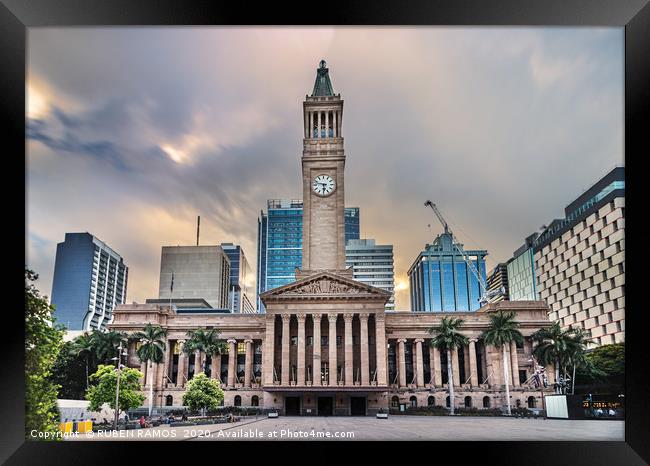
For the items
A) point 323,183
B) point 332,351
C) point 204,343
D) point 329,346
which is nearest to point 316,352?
point 329,346

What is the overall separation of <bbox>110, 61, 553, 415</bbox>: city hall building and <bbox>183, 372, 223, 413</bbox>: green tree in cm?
1479

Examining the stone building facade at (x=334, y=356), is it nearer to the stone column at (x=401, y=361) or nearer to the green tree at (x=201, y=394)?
the stone column at (x=401, y=361)

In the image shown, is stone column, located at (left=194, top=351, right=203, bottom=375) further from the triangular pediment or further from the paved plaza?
the paved plaza

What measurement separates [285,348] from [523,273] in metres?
91.4

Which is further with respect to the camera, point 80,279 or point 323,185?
point 80,279

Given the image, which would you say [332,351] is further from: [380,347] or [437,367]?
[437,367]

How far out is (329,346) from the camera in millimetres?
74750

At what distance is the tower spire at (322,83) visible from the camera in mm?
89438

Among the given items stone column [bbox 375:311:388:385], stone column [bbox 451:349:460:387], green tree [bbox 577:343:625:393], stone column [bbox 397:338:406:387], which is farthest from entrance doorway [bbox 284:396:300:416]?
green tree [bbox 577:343:625:393]

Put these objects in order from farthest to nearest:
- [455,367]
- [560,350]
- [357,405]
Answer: [455,367] → [357,405] → [560,350]

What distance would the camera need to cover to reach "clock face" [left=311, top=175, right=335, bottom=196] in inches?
3371

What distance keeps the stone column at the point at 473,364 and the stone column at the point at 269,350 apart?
27.5 meters

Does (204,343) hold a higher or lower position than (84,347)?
higher

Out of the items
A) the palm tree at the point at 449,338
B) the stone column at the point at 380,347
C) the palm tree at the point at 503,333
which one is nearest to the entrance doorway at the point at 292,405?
the stone column at the point at 380,347
